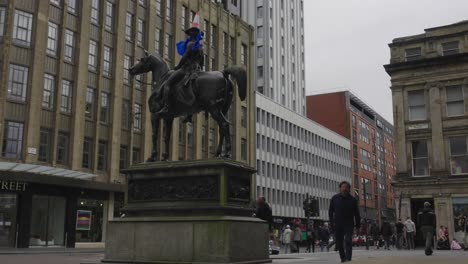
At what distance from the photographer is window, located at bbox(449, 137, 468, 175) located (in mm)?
38219

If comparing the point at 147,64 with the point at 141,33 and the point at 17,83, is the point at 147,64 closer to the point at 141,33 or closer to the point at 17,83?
the point at 17,83

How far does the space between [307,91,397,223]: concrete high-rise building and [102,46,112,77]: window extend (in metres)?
60.1

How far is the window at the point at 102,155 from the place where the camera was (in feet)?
130

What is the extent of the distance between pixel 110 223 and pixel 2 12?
26.2m

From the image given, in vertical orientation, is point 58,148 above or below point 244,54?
below

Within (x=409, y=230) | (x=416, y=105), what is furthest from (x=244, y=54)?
(x=409, y=230)

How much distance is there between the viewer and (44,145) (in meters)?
35.1

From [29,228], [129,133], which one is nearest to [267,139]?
[129,133]

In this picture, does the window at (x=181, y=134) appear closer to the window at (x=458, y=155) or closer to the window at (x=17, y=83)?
the window at (x=17, y=83)

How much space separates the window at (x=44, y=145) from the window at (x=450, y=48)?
29009mm

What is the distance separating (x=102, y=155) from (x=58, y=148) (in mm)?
4295

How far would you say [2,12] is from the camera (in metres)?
33.6

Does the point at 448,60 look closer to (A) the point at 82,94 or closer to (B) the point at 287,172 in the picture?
(A) the point at 82,94

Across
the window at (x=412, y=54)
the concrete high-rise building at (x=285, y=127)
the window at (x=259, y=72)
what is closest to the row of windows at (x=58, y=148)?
the window at (x=412, y=54)
